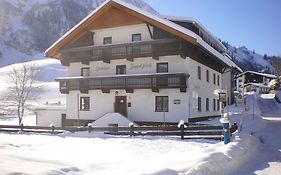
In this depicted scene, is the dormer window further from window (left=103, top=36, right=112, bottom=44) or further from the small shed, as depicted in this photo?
the small shed

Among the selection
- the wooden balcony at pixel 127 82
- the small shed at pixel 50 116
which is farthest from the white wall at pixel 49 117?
the wooden balcony at pixel 127 82

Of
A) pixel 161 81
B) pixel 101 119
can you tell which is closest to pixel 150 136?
pixel 161 81

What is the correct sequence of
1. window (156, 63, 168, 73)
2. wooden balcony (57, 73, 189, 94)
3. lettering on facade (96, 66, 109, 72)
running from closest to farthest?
wooden balcony (57, 73, 189, 94) < window (156, 63, 168, 73) < lettering on facade (96, 66, 109, 72)

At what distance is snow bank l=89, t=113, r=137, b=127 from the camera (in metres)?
28.5

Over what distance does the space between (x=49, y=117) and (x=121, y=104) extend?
916 cm

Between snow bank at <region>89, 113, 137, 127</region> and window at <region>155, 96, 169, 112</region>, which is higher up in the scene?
window at <region>155, 96, 169, 112</region>

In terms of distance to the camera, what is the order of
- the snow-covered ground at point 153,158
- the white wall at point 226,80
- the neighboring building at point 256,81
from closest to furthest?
the snow-covered ground at point 153,158 < the white wall at point 226,80 < the neighboring building at point 256,81

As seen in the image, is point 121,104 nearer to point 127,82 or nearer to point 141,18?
point 127,82

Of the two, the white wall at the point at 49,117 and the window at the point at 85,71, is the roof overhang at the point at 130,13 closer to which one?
the window at the point at 85,71

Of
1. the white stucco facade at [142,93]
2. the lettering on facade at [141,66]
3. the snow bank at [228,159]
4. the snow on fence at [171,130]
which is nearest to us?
the snow bank at [228,159]

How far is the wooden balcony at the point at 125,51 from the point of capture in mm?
27516

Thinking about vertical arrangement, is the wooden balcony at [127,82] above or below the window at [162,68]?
below

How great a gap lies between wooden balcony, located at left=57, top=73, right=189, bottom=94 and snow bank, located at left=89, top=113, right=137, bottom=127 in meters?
2.41

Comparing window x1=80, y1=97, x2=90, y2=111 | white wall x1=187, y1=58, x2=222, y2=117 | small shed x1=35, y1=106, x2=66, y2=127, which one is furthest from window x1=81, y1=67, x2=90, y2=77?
white wall x1=187, y1=58, x2=222, y2=117
